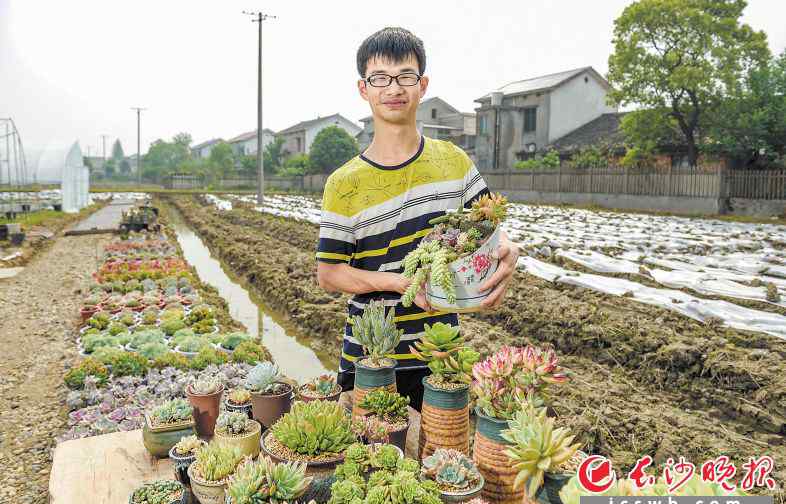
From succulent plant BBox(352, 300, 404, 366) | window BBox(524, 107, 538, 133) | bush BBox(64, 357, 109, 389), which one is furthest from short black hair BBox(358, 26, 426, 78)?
window BBox(524, 107, 538, 133)

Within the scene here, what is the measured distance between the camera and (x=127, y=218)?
17516mm

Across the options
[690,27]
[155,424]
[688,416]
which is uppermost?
[690,27]

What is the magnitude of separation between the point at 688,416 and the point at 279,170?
4832cm

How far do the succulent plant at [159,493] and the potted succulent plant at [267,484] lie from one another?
43 centimetres

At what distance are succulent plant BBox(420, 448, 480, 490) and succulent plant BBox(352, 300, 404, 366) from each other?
0.52 m

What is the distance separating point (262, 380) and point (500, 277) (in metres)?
1.21

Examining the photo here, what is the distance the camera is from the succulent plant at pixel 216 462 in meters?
1.96

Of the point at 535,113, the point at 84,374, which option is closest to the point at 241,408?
the point at 84,374

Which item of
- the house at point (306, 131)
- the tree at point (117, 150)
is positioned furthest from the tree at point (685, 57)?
the tree at point (117, 150)

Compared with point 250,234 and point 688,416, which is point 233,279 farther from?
point 688,416

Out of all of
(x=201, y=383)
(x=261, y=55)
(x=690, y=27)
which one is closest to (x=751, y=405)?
(x=201, y=383)

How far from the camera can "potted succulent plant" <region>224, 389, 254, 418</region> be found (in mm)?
2598

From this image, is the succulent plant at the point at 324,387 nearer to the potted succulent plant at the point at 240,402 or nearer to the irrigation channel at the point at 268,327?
the potted succulent plant at the point at 240,402

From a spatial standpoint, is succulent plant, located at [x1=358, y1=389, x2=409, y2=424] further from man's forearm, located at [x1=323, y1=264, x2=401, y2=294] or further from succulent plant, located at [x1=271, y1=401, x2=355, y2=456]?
man's forearm, located at [x1=323, y1=264, x2=401, y2=294]
